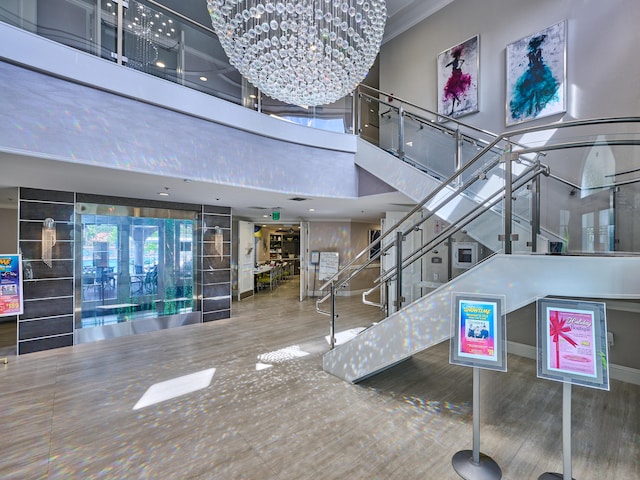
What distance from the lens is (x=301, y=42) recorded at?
105 inches

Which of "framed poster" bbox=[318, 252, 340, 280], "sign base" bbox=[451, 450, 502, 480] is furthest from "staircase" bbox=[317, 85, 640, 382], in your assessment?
"framed poster" bbox=[318, 252, 340, 280]

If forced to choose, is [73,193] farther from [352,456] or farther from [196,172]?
[352,456]

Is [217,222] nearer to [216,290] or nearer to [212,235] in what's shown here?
[212,235]

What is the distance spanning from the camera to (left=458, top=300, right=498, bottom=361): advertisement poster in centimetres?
235

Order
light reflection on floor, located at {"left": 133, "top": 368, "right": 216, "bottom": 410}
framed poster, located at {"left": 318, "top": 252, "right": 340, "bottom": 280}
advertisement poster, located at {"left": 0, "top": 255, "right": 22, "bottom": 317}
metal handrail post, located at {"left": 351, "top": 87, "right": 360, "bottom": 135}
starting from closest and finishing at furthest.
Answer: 1. light reflection on floor, located at {"left": 133, "top": 368, "right": 216, "bottom": 410}
2. advertisement poster, located at {"left": 0, "top": 255, "right": 22, "bottom": 317}
3. metal handrail post, located at {"left": 351, "top": 87, "right": 360, "bottom": 135}
4. framed poster, located at {"left": 318, "top": 252, "right": 340, "bottom": 280}

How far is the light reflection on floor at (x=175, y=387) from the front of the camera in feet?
11.3

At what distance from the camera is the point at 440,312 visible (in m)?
3.04

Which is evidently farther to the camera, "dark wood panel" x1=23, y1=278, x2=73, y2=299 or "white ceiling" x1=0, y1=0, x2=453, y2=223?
"dark wood panel" x1=23, y1=278, x2=73, y2=299

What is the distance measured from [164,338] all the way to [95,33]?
16.2 feet

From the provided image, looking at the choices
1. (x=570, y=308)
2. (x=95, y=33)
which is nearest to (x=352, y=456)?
(x=570, y=308)

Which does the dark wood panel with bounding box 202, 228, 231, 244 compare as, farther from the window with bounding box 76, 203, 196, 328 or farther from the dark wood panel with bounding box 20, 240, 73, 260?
the dark wood panel with bounding box 20, 240, 73, 260

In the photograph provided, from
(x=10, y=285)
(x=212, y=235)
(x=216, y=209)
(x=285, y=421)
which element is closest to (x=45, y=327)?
(x=10, y=285)

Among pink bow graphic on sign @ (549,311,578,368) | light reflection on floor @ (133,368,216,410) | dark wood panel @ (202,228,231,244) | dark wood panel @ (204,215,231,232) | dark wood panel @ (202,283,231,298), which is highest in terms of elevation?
dark wood panel @ (204,215,231,232)

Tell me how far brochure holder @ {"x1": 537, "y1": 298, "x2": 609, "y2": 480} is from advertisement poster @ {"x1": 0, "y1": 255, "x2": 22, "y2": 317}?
22.5ft
